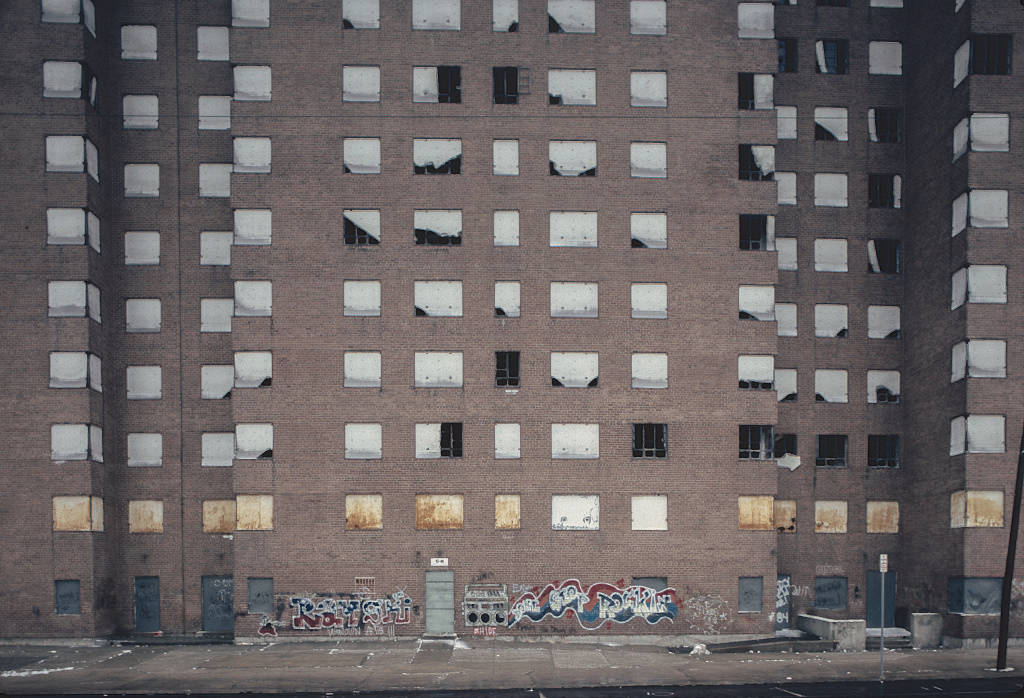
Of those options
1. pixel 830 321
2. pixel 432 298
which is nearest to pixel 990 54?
pixel 830 321

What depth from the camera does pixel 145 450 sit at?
41.7 meters

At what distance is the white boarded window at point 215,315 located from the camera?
41.9 meters

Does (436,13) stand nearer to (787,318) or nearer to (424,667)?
(787,318)

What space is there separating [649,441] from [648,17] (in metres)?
19.4

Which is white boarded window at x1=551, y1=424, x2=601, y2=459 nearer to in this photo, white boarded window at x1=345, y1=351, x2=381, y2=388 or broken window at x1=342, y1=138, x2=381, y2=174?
white boarded window at x1=345, y1=351, x2=381, y2=388

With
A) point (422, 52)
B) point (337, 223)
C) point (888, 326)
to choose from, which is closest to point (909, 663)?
point (888, 326)

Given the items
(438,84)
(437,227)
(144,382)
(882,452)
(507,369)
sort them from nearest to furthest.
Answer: (507,369) < (437,227) < (438,84) < (144,382) < (882,452)

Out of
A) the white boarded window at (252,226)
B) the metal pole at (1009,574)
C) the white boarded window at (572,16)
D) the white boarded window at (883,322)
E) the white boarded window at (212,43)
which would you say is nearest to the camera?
the metal pole at (1009,574)

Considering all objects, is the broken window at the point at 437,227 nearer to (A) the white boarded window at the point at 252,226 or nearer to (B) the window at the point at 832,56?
(A) the white boarded window at the point at 252,226

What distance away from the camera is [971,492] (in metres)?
37.3

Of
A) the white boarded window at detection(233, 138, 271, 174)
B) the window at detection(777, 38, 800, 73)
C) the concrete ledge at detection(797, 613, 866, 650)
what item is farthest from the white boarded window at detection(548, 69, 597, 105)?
the concrete ledge at detection(797, 613, 866, 650)

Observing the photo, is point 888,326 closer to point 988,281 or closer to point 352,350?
point 988,281

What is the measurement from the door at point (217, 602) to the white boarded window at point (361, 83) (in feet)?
76.1

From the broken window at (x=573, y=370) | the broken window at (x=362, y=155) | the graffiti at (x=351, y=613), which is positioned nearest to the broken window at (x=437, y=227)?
the broken window at (x=362, y=155)
